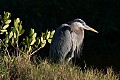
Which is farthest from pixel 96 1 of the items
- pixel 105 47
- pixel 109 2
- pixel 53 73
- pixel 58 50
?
pixel 53 73

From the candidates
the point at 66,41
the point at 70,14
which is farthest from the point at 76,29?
the point at 70,14

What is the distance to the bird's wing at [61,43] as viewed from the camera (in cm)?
775

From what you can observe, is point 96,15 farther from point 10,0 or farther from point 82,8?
point 10,0

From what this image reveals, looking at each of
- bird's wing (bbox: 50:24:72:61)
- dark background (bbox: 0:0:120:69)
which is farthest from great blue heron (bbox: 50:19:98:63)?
dark background (bbox: 0:0:120:69)

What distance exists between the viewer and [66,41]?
7.90 metres

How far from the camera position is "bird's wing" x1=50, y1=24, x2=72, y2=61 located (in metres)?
7.75

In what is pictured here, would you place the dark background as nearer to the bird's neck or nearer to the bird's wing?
the bird's neck

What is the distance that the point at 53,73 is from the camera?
19.5 ft

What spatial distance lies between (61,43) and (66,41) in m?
0.09

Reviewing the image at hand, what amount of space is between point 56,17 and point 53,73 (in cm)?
1054

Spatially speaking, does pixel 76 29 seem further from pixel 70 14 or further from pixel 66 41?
pixel 70 14

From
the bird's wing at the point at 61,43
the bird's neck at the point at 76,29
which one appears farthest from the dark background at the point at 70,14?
the bird's wing at the point at 61,43

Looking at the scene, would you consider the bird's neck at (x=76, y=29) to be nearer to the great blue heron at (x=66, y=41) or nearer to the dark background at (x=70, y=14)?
the great blue heron at (x=66, y=41)

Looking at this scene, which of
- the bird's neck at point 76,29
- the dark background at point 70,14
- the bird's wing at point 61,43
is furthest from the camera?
the dark background at point 70,14
